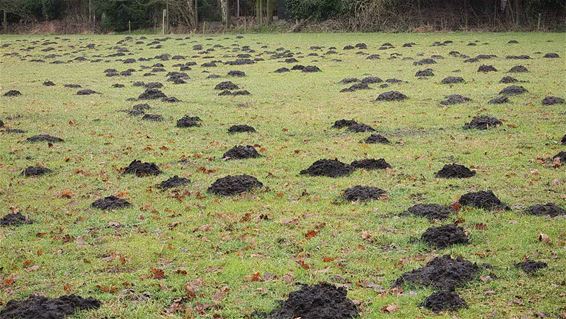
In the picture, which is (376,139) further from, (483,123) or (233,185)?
(233,185)

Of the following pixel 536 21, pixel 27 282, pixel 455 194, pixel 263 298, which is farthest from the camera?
pixel 536 21

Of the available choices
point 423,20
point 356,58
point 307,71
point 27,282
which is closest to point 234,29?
point 423,20

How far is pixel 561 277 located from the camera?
9.02 metres

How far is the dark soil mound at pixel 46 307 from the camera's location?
326 inches

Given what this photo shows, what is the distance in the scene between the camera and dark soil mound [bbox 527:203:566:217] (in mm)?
11508

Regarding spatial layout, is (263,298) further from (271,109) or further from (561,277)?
(271,109)

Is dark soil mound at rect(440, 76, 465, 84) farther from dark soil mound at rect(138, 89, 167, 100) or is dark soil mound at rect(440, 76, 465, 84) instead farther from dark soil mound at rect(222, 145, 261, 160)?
dark soil mound at rect(222, 145, 261, 160)

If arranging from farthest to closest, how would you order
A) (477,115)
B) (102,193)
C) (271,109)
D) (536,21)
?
1. (536,21)
2. (271,109)
3. (477,115)
4. (102,193)

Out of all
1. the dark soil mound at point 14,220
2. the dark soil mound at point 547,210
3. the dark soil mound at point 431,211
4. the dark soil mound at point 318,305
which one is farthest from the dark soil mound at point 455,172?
the dark soil mound at point 14,220

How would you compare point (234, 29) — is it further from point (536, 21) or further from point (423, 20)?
point (536, 21)

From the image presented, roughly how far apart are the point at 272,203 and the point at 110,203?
2705 mm

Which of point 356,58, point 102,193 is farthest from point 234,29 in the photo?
point 102,193

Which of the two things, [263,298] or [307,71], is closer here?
[263,298]

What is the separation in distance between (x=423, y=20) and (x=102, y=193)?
52570 millimetres
